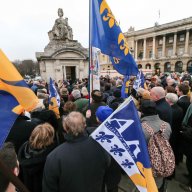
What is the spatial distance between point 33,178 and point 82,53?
1613 cm

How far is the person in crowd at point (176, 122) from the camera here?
350 centimetres

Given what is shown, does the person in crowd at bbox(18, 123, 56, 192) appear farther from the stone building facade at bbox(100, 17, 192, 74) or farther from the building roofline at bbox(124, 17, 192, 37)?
the building roofline at bbox(124, 17, 192, 37)

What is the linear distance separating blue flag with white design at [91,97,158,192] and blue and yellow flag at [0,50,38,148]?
79cm

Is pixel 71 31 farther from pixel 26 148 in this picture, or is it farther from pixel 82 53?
pixel 26 148

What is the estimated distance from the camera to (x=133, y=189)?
3.06 metres

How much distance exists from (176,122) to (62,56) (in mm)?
14920

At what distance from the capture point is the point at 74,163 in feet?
5.43

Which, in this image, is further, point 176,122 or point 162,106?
point 176,122

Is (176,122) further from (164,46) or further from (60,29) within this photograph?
(164,46)

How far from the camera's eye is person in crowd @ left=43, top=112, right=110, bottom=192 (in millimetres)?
1655

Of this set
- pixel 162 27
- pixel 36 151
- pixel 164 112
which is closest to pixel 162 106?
pixel 164 112

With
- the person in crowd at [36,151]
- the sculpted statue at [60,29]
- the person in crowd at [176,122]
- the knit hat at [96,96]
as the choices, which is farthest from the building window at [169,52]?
the person in crowd at [36,151]

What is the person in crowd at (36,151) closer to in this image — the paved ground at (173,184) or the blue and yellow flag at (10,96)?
the blue and yellow flag at (10,96)

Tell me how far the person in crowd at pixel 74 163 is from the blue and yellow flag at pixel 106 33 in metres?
1.52
